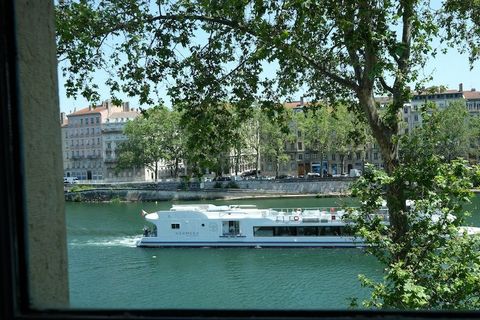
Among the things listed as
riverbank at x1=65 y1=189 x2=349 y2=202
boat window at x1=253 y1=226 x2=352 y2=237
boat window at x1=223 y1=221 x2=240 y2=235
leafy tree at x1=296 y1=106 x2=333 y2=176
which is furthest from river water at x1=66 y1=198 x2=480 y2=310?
leafy tree at x1=296 y1=106 x2=333 y2=176

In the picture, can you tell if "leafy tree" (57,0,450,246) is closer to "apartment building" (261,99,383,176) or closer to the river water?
the river water

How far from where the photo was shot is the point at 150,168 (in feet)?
185

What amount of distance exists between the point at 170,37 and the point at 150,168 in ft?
171

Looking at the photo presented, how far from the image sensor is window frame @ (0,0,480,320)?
90cm

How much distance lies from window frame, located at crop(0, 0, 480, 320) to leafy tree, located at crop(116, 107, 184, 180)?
46.2 metres

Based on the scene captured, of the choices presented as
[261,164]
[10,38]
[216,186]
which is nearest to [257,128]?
[216,186]

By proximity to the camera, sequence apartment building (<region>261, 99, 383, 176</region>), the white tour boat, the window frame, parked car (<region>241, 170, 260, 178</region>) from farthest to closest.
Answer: parked car (<region>241, 170, 260, 178</region>), apartment building (<region>261, 99, 383, 176</region>), the white tour boat, the window frame

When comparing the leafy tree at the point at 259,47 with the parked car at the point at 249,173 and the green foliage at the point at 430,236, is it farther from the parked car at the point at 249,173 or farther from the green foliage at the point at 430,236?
the parked car at the point at 249,173

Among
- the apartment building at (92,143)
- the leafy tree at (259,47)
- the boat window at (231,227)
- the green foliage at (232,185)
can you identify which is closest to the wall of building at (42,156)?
the leafy tree at (259,47)

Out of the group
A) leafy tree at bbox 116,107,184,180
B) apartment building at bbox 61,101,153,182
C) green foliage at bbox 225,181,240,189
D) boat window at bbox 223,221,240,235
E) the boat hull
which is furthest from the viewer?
apartment building at bbox 61,101,153,182

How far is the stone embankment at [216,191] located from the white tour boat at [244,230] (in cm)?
2147

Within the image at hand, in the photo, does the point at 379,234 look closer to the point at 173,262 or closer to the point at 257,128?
the point at 173,262

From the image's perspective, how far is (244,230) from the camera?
25.5 metres

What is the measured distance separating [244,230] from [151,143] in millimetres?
29173
